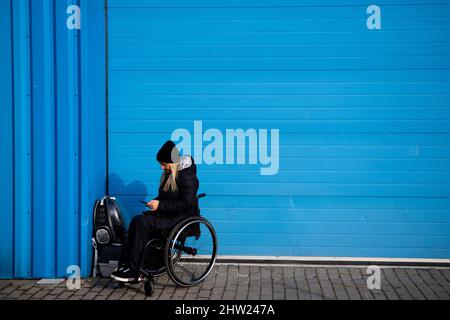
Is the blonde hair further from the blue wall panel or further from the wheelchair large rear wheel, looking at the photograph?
the blue wall panel

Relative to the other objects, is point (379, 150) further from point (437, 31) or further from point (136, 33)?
point (136, 33)

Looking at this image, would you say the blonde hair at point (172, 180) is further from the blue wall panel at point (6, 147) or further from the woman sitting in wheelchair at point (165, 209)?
the blue wall panel at point (6, 147)

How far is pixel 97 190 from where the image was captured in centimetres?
729

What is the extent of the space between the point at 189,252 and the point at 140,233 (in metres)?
0.54

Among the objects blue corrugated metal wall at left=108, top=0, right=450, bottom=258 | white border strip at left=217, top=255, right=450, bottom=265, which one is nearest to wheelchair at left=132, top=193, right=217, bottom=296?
white border strip at left=217, top=255, right=450, bottom=265

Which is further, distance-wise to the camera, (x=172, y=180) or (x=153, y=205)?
(x=172, y=180)

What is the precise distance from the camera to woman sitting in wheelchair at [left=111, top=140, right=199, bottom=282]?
6316 millimetres

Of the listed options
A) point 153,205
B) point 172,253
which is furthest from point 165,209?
point 172,253

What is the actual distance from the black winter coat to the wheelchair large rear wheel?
165mm

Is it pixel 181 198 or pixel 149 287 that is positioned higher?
pixel 181 198

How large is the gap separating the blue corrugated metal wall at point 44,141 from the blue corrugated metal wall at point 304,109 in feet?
2.50

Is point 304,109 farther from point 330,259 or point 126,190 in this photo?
point 126,190

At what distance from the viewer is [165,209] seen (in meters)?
6.48
